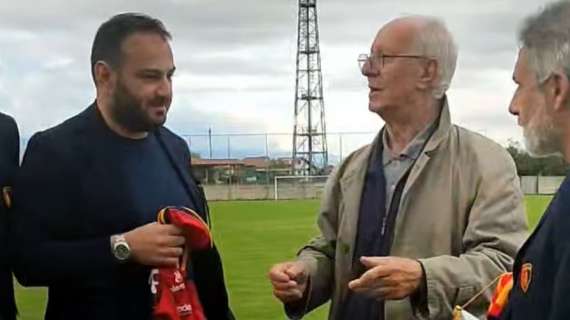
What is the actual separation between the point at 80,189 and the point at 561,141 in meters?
1.82

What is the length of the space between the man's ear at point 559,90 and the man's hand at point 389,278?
39.0 inches

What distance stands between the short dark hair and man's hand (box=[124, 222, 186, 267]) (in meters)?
0.64

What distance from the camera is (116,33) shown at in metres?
3.84

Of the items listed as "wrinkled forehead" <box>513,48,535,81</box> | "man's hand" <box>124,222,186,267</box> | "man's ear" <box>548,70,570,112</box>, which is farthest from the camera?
"man's hand" <box>124,222,186,267</box>

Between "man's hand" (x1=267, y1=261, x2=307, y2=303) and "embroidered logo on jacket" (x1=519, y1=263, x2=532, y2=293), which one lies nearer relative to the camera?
"embroidered logo on jacket" (x1=519, y1=263, x2=532, y2=293)

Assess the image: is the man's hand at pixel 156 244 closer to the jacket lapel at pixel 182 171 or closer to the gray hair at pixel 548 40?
the jacket lapel at pixel 182 171

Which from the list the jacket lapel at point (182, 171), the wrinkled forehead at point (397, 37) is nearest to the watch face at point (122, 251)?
the jacket lapel at point (182, 171)

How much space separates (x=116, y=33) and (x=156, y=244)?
2.68 ft

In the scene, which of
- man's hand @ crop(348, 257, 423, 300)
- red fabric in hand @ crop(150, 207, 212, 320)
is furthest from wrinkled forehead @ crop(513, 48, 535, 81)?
red fabric in hand @ crop(150, 207, 212, 320)

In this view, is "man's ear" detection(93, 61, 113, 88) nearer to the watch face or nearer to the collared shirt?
the watch face

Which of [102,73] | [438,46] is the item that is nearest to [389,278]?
[438,46]

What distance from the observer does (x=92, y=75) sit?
390cm

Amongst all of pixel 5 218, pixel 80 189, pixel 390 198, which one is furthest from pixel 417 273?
pixel 5 218

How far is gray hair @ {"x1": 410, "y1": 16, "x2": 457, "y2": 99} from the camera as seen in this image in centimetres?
398
